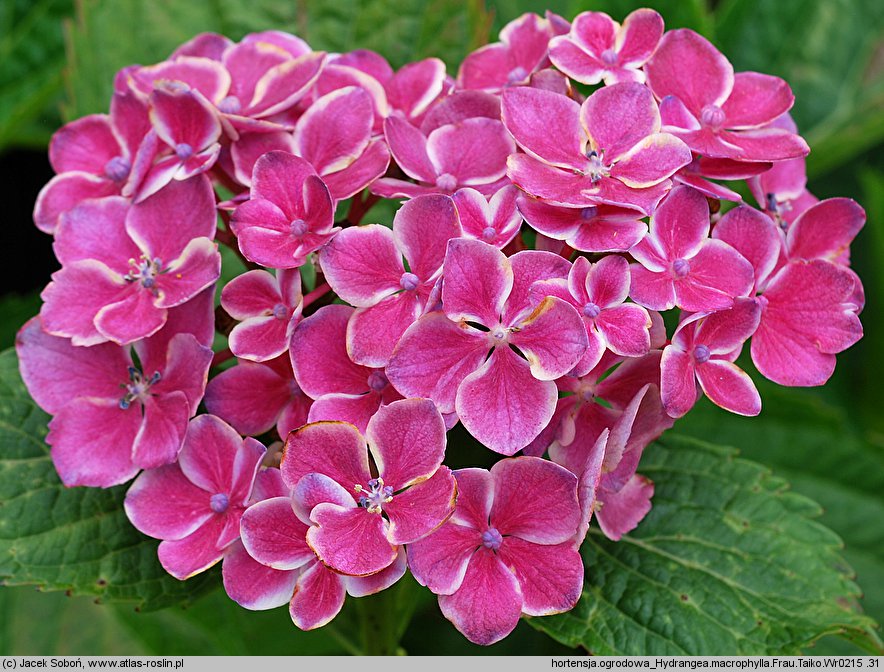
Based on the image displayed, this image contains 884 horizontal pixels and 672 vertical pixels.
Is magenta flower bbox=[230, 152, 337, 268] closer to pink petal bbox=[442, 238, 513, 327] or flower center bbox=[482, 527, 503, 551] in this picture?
pink petal bbox=[442, 238, 513, 327]

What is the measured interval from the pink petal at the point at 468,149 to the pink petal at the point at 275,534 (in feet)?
1.11

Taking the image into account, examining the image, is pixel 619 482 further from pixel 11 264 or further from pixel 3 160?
pixel 3 160

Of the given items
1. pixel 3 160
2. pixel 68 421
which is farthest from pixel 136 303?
pixel 3 160

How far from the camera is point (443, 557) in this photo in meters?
0.71

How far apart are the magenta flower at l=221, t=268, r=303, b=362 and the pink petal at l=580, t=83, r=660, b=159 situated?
298 mm

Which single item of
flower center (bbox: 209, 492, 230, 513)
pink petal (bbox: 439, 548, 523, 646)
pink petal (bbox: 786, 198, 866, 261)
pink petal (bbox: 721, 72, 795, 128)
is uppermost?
pink petal (bbox: 721, 72, 795, 128)

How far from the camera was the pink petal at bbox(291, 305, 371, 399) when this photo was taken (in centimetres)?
75

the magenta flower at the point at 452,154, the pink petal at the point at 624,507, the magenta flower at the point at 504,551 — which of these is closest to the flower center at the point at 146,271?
the magenta flower at the point at 452,154

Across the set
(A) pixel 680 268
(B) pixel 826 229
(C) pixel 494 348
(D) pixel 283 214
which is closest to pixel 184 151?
(D) pixel 283 214

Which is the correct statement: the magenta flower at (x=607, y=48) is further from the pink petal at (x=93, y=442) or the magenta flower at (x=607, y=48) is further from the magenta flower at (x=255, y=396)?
the pink petal at (x=93, y=442)

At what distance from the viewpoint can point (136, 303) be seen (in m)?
0.82

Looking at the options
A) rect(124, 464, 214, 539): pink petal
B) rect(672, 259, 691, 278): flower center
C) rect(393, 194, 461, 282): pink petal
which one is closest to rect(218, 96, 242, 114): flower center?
rect(393, 194, 461, 282): pink petal

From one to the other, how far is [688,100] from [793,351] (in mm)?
261

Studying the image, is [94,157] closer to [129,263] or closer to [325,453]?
[129,263]
